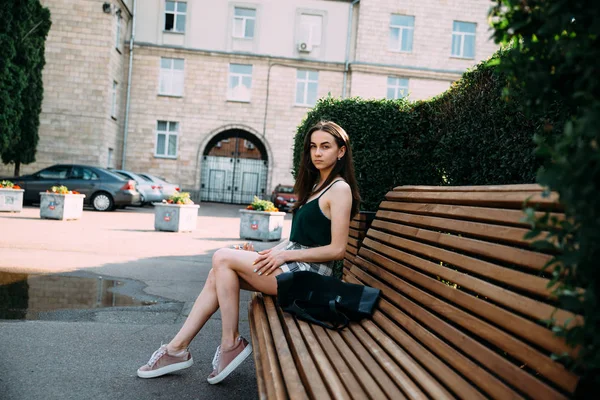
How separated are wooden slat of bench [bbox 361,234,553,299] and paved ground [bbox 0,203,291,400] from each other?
50.2 inches

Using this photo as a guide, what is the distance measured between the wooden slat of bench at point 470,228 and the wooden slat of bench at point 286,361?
94 cm

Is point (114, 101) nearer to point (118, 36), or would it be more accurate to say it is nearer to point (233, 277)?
point (118, 36)

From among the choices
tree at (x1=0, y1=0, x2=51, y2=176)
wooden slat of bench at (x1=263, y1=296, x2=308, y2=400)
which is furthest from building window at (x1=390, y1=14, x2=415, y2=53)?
wooden slat of bench at (x1=263, y1=296, x2=308, y2=400)

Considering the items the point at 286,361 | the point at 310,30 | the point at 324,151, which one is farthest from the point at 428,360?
the point at 310,30

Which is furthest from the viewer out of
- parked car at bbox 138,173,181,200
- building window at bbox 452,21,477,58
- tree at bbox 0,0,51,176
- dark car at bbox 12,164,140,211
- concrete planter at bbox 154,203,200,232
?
building window at bbox 452,21,477,58

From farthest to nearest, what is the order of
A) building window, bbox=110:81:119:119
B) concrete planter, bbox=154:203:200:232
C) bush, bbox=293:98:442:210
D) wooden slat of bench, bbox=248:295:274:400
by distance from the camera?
building window, bbox=110:81:119:119
concrete planter, bbox=154:203:200:232
bush, bbox=293:98:442:210
wooden slat of bench, bbox=248:295:274:400

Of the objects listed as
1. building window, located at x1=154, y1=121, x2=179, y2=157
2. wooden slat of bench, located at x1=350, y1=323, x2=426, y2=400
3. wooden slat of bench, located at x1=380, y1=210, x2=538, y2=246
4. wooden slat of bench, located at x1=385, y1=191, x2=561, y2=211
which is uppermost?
building window, located at x1=154, y1=121, x2=179, y2=157

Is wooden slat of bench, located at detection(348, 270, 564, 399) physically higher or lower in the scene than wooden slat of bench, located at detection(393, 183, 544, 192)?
lower

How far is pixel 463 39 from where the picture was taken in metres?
27.7

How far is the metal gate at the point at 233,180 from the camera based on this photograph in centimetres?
2984

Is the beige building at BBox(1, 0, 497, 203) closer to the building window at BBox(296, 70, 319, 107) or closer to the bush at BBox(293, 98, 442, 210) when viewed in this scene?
the building window at BBox(296, 70, 319, 107)

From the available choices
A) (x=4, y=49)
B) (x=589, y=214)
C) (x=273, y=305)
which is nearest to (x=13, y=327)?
(x=273, y=305)

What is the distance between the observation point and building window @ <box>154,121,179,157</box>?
27297mm

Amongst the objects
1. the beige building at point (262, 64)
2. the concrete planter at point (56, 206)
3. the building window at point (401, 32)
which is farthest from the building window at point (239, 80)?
the concrete planter at point (56, 206)
